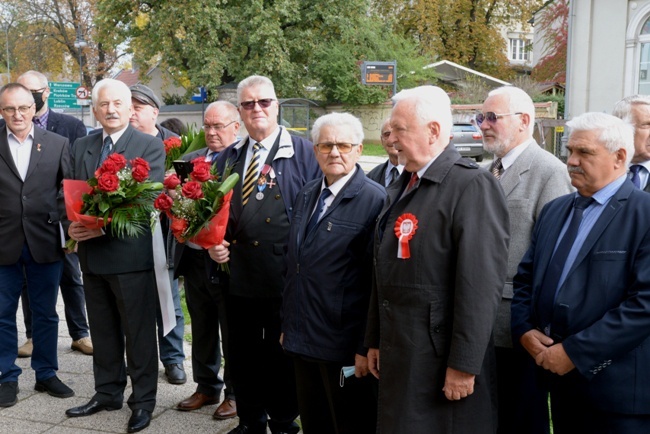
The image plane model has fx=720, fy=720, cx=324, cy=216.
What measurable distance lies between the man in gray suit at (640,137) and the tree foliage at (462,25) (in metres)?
41.5

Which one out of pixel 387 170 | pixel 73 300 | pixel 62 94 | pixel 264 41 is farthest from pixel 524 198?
pixel 62 94

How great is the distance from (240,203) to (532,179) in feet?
5.96

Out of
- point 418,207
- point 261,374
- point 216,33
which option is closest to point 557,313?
point 418,207

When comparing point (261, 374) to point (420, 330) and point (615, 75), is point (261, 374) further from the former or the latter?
point (615, 75)

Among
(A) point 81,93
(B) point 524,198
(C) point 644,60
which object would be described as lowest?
(B) point 524,198

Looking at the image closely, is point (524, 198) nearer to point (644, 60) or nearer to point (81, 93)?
point (644, 60)

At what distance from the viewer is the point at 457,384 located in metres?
2.95

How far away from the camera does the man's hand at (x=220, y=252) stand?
4.42 metres

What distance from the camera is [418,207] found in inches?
122

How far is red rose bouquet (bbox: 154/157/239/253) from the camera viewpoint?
424 cm

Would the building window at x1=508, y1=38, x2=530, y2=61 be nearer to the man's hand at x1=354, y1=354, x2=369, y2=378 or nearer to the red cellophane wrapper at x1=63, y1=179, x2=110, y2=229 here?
the red cellophane wrapper at x1=63, y1=179, x2=110, y2=229

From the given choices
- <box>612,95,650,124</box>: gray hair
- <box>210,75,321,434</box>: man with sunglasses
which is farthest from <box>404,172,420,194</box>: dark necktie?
<box>612,95,650,124</box>: gray hair

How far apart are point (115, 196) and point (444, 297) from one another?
2.40 m

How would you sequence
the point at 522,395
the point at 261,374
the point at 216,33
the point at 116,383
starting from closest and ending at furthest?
the point at 522,395 → the point at 261,374 → the point at 116,383 → the point at 216,33
